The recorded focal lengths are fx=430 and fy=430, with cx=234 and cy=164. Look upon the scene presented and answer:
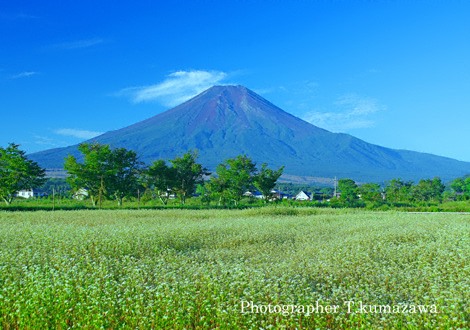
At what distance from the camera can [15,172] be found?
39219mm

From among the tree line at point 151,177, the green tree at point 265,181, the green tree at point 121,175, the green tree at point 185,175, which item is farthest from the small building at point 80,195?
the green tree at point 265,181

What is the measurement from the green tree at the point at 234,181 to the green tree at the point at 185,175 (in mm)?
1895

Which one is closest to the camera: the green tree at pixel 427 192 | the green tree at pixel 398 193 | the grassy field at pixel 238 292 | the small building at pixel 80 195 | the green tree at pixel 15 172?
the grassy field at pixel 238 292

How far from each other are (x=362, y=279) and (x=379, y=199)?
44.7m

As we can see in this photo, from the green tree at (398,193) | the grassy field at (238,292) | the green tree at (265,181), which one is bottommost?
the grassy field at (238,292)

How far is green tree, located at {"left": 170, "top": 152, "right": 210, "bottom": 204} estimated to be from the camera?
1743 inches

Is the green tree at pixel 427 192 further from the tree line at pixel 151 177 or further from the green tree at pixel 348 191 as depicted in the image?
the tree line at pixel 151 177

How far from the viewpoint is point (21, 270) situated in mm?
7484

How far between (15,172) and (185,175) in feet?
52.1

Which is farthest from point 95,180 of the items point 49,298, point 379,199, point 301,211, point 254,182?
point 49,298

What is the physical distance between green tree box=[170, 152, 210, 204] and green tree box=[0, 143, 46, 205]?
1309cm

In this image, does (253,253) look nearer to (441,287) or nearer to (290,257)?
(290,257)

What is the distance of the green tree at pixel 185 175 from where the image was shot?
145 feet

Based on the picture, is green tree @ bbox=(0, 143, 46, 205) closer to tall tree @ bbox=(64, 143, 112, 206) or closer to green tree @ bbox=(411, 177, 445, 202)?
tall tree @ bbox=(64, 143, 112, 206)
